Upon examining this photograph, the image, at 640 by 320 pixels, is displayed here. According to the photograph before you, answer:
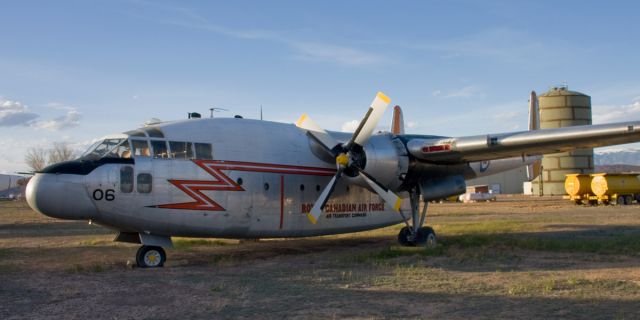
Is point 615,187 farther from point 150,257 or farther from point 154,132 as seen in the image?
point 150,257

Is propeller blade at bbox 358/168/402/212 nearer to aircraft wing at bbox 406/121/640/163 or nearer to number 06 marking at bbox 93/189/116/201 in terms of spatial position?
aircraft wing at bbox 406/121/640/163

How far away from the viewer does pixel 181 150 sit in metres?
13.0

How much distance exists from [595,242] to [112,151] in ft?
44.7

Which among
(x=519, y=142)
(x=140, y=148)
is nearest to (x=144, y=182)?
(x=140, y=148)

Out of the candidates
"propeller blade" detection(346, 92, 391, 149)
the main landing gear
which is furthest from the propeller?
the main landing gear

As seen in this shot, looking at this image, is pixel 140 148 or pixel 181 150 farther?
pixel 181 150

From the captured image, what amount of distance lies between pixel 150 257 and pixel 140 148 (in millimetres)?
2507

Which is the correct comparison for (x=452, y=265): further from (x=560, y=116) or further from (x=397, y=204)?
(x=560, y=116)

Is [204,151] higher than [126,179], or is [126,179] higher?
[204,151]

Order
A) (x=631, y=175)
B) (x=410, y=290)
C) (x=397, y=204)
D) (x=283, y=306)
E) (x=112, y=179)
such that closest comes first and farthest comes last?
(x=283, y=306) → (x=410, y=290) → (x=112, y=179) → (x=397, y=204) → (x=631, y=175)

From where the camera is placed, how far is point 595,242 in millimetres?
16156

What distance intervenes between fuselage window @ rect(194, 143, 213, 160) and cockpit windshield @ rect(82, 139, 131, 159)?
159 centimetres

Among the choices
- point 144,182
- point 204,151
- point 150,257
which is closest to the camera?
point 144,182

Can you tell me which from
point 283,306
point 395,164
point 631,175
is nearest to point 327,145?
point 395,164
